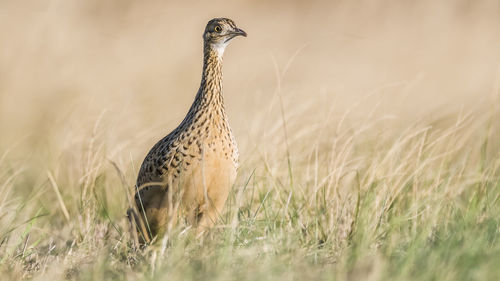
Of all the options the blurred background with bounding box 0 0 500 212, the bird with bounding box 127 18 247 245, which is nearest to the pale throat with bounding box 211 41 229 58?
the bird with bounding box 127 18 247 245

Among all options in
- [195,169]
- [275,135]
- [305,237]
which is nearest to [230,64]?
[275,135]

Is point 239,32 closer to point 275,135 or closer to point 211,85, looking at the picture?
point 211,85

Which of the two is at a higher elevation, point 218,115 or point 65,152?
point 218,115

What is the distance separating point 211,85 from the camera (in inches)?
211

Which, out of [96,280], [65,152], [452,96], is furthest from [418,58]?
[96,280]

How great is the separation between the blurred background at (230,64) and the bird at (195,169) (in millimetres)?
1375

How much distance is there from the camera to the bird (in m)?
5.01

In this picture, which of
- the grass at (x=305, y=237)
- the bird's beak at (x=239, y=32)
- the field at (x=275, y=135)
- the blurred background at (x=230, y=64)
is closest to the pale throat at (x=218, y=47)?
the bird's beak at (x=239, y=32)

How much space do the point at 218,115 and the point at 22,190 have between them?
117 inches

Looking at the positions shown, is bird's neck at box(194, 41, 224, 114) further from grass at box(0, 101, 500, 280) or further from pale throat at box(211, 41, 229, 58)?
grass at box(0, 101, 500, 280)

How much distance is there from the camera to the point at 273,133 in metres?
6.74

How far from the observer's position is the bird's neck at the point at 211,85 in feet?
17.3

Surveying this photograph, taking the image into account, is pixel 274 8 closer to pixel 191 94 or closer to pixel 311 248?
pixel 191 94

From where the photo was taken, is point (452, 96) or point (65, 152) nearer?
point (65, 152)
